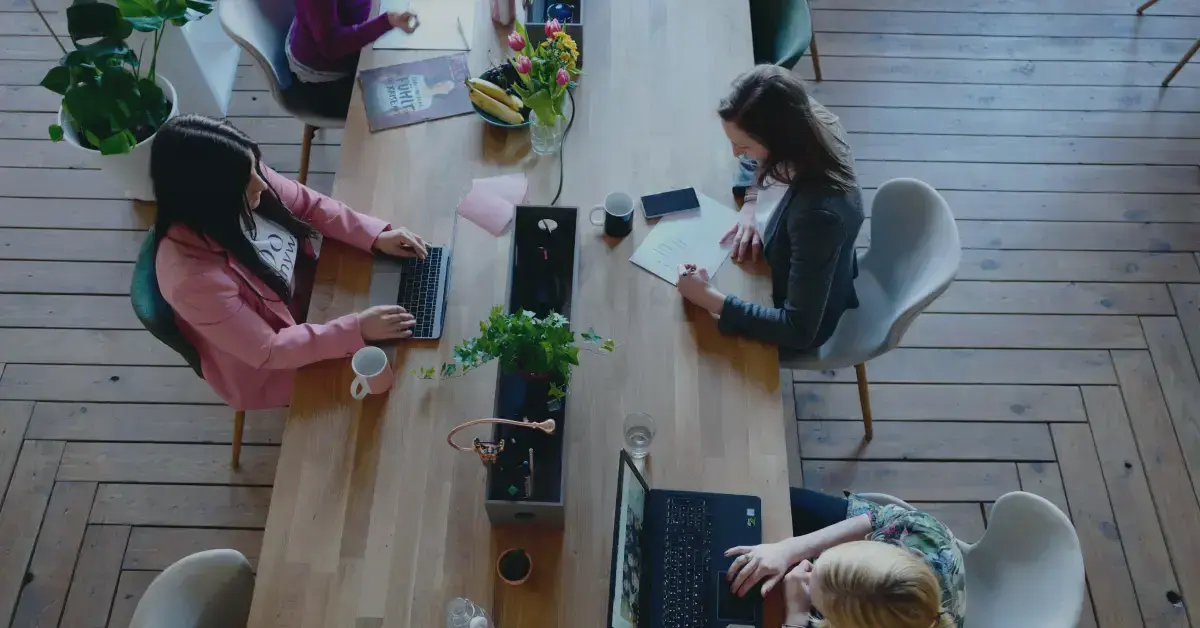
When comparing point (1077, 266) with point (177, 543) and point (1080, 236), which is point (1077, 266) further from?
point (177, 543)

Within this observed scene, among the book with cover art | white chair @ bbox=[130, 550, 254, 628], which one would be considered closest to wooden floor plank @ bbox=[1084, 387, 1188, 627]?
the book with cover art

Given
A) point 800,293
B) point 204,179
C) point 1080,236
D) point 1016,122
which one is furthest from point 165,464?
point 1016,122

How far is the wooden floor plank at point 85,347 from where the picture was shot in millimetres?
2908

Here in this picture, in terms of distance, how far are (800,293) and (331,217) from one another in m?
1.22

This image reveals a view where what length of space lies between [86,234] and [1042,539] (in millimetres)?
3389

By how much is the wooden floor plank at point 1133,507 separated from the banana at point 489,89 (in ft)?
7.49

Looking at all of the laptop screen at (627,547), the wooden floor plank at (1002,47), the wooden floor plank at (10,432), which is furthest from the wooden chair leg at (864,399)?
the wooden floor plank at (10,432)

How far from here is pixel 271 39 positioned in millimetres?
2770

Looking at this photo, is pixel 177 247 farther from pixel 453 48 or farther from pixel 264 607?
pixel 453 48

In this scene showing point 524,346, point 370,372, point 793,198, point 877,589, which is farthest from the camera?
point 793,198

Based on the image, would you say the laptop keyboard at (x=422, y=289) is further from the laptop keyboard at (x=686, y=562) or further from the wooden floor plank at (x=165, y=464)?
the wooden floor plank at (x=165, y=464)

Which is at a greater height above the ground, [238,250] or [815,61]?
[238,250]

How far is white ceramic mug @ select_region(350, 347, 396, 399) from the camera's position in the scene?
1879 mm

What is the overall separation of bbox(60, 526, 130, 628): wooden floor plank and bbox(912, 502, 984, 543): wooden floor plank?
2560mm
